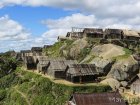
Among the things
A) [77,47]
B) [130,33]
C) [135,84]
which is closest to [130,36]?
[130,33]

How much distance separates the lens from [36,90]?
8412cm

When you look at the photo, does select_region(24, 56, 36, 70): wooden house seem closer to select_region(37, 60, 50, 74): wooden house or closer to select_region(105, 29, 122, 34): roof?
select_region(37, 60, 50, 74): wooden house

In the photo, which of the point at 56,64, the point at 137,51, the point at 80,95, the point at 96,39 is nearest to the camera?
the point at 80,95

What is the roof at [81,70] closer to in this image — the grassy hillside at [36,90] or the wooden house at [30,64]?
the grassy hillside at [36,90]

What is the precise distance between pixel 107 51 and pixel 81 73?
18.8 meters

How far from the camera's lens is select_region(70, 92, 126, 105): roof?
57281 mm

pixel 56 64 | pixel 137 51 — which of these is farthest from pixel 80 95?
pixel 137 51

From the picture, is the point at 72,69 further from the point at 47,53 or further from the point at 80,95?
the point at 47,53

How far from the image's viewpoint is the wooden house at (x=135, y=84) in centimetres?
7794

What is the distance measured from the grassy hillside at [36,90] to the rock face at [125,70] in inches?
270

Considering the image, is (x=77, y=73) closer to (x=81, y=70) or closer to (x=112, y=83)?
(x=81, y=70)

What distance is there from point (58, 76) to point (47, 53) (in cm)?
3810

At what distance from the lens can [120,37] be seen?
119 metres

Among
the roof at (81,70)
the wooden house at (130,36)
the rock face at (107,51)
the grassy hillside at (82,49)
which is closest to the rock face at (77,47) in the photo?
the grassy hillside at (82,49)
